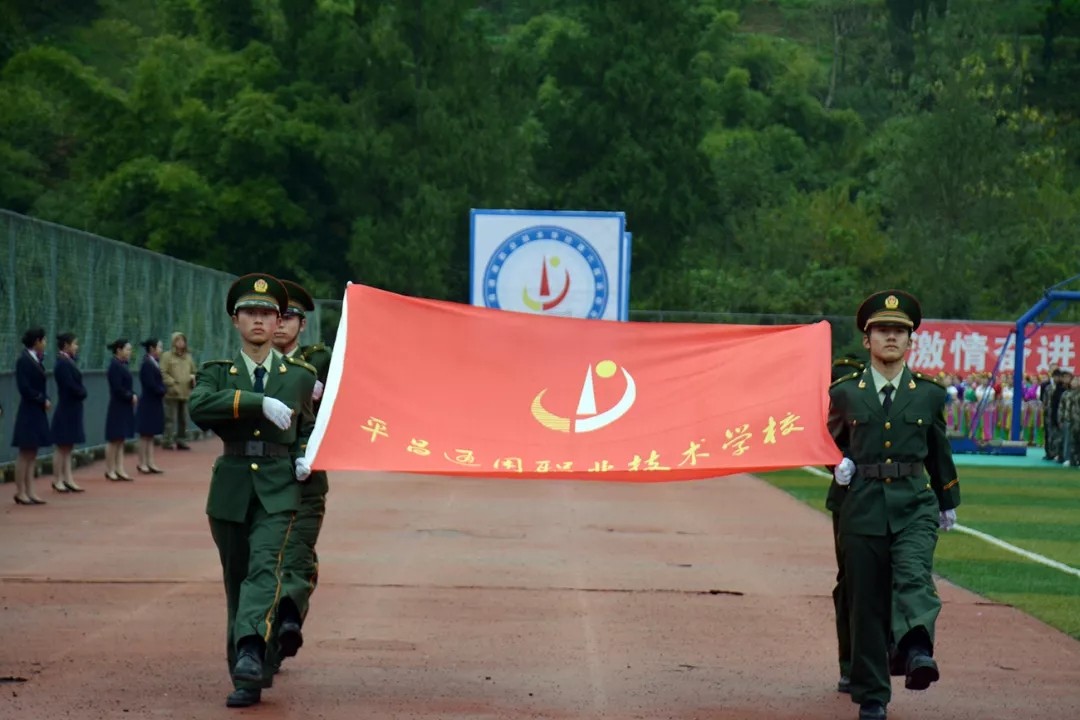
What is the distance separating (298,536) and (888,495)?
2838mm

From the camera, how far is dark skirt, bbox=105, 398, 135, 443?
982 inches

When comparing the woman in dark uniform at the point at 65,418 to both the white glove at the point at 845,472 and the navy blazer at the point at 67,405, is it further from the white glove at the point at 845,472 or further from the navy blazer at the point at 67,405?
the white glove at the point at 845,472

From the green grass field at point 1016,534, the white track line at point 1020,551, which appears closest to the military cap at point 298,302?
the green grass field at point 1016,534

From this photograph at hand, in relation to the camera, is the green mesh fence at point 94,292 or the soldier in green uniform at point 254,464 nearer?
the soldier in green uniform at point 254,464

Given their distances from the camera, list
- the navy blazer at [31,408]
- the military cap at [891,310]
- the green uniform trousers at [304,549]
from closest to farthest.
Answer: the military cap at [891,310], the green uniform trousers at [304,549], the navy blazer at [31,408]

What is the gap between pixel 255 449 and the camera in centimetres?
922

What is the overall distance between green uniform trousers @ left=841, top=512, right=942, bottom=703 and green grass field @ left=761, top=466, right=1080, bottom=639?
352 cm

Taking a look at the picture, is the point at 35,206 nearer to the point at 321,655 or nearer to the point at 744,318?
the point at 744,318

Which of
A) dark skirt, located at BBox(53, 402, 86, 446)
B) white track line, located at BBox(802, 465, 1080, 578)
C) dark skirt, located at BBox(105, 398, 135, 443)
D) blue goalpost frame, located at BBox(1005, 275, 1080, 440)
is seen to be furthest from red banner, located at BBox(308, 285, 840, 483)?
blue goalpost frame, located at BBox(1005, 275, 1080, 440)

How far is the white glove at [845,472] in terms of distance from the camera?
9.14m

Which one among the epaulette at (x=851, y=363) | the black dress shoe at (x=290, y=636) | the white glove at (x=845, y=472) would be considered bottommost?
the black dress shoe at (x=290, y=636)

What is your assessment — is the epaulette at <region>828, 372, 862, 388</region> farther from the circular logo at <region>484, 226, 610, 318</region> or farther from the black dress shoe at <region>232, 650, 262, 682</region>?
the circular logo at <region>484, 226, 610, 318</region>

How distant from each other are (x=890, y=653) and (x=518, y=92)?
7001 cm

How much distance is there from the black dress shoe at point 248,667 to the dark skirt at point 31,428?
1265 cm
